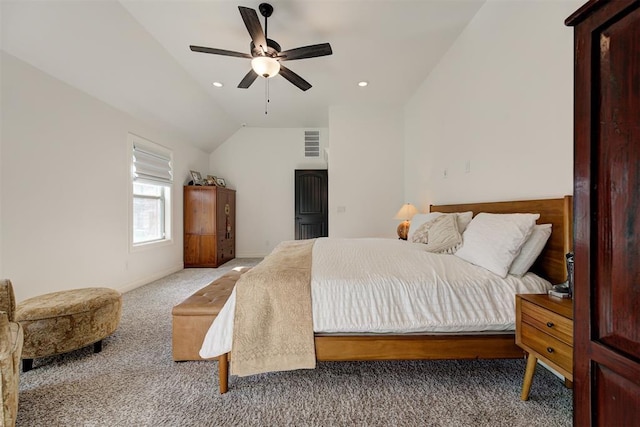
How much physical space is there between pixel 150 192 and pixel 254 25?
10.6ft

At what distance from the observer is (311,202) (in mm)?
5652

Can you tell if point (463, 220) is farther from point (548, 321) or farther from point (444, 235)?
point (548, 321)

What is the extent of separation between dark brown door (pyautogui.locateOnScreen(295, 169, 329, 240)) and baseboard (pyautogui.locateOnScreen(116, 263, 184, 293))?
8.06 feet

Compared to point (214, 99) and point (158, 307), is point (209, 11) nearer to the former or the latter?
point (214, 99)

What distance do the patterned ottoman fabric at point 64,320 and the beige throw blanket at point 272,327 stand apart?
1255 mm

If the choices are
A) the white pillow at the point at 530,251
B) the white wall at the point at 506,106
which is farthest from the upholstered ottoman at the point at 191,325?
the white wall at the point at 506,106

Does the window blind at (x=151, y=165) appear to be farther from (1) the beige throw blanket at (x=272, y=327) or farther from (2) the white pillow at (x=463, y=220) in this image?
(2) the white pillow at (x=463, y=220)

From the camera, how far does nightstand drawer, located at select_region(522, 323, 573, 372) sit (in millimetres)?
1087

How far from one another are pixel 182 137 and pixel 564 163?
5.15 m

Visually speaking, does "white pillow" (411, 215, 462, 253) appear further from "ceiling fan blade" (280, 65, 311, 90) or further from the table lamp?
"ceiling fan blade" (280, 65, 311, 90)

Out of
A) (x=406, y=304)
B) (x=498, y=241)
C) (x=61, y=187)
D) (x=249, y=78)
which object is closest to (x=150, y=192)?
(x=61, y=187)

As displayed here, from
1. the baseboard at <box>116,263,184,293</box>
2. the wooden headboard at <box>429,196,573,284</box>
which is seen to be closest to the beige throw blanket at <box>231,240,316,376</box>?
the wooden headboard at <box>429,196,573,284</box>

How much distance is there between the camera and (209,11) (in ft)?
7.51

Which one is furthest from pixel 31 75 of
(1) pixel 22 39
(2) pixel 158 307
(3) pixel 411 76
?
(3) pixel 411 76
